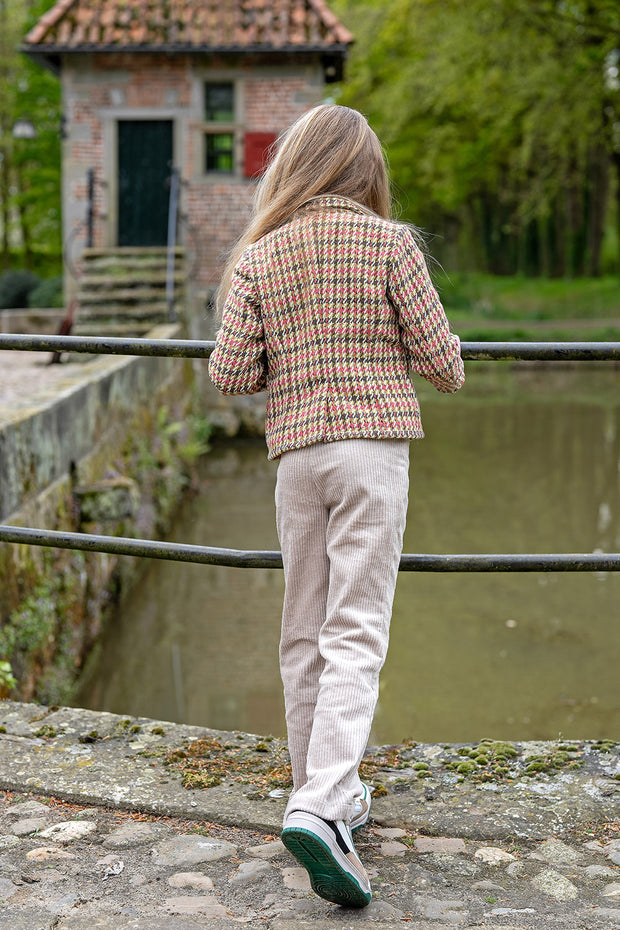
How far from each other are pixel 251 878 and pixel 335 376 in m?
1.12

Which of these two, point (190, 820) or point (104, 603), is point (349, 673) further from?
point (104, 603)

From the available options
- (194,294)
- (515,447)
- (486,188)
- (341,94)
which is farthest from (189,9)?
(486,188)

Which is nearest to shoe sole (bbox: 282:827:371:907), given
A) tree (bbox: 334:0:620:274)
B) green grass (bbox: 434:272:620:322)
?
tree (bbox: 334:0:620:274)

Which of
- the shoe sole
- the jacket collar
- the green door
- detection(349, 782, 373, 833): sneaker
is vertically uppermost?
the green door

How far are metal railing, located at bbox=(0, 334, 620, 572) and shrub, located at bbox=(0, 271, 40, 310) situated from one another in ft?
72.4

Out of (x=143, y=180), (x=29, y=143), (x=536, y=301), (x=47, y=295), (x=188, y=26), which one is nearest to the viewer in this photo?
(x=188, y=26)

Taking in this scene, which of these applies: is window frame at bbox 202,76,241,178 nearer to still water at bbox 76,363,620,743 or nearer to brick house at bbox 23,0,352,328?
brick house at bbox 23,0,352,328

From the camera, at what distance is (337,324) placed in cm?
235

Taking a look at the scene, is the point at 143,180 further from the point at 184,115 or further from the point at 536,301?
the point at 536,301

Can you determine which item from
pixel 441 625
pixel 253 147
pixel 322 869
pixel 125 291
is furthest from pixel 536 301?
pixel 322 869

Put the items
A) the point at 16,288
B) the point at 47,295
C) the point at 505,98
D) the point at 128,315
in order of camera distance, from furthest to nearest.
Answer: the point at 505,98 < the point at 16,288 < the point at 47,295 < the point at 128,315

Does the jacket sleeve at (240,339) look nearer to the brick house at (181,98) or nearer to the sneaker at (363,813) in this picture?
the sneaker at (363,813)

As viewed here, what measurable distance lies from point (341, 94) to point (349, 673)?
3138 cm

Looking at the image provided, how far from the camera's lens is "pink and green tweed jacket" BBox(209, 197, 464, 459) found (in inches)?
92.1
